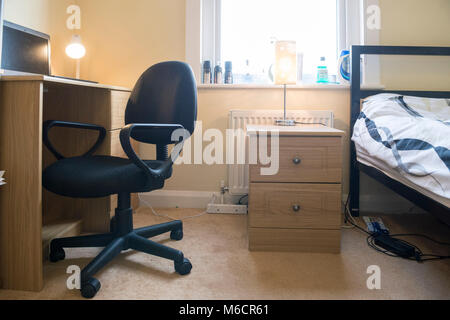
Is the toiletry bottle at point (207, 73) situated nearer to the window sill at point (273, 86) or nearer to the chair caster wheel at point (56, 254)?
the window sill at point (273, 86)

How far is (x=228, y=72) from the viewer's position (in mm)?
2111

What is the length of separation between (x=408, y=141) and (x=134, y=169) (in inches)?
40.4

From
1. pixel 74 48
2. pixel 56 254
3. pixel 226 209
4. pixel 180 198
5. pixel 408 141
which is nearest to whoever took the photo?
pixel 408 141

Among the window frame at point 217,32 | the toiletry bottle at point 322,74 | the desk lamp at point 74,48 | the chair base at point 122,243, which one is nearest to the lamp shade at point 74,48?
the desk lamp at point 74,48

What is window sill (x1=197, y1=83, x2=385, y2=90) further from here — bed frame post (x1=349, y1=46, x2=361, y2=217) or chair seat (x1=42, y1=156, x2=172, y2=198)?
chair seat (x1=42, y1=156, x2=172, y2=198)

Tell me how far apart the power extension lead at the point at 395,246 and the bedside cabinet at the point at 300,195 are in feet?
→ 0.81

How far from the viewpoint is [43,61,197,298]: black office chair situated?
1.10 m

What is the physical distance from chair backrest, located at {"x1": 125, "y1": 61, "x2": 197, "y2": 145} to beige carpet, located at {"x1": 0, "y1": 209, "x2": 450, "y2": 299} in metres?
0.55

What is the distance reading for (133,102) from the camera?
4.98 ft

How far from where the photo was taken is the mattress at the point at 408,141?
998 millimetres

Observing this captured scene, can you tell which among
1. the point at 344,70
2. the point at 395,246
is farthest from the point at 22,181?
the point at 344,70

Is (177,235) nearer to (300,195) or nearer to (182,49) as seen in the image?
(300,195)

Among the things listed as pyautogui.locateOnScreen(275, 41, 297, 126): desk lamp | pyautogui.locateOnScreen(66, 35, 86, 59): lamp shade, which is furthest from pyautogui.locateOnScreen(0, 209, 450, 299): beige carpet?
pyautogui.locateOnScreen(66, 35, 86, 59): lamp shade

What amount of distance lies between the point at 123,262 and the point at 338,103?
1.58 m
